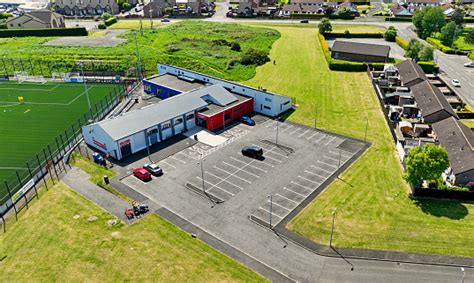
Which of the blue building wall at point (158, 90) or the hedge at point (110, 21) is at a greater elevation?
the hedge at point (110, 21)

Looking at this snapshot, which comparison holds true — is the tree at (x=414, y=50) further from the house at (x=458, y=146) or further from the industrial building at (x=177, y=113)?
the industrial building at (x=177, y=113)

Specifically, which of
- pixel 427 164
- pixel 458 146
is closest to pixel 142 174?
pixel 427 164

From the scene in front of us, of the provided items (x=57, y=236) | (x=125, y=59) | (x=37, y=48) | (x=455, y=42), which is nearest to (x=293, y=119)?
(x=57, y=236)

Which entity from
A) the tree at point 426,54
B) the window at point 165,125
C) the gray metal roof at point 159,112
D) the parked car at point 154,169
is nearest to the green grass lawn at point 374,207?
the gray metal roof at point 159,112

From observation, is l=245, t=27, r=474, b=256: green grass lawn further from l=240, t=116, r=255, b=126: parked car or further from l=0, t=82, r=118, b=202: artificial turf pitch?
l=0, t=82, r=118, b=202: artificial turf pitch

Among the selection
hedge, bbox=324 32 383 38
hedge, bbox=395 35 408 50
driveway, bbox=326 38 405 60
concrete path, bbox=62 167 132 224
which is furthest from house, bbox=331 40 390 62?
concrete path, bbox=62 167 132 224
